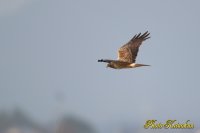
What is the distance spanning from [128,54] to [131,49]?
551mm

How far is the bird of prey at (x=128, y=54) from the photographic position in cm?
2645

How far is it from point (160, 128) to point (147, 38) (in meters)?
7.68

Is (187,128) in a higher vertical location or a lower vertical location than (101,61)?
lower

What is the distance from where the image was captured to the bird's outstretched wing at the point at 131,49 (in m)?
28.2

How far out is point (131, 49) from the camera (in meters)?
28.8

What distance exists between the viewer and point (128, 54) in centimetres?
2839

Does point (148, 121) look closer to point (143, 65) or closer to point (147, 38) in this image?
point (143, 65)

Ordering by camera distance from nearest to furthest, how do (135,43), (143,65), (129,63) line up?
1. (143,65)
2. (129,63)
3. (135,43)

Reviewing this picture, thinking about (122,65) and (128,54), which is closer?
(122,65)

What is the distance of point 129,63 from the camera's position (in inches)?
1072

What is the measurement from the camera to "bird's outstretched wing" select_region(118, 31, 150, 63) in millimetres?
28159

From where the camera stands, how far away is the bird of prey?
2645cm

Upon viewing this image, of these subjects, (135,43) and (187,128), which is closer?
(187,128)

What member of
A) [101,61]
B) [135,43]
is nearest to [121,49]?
[135,43]
